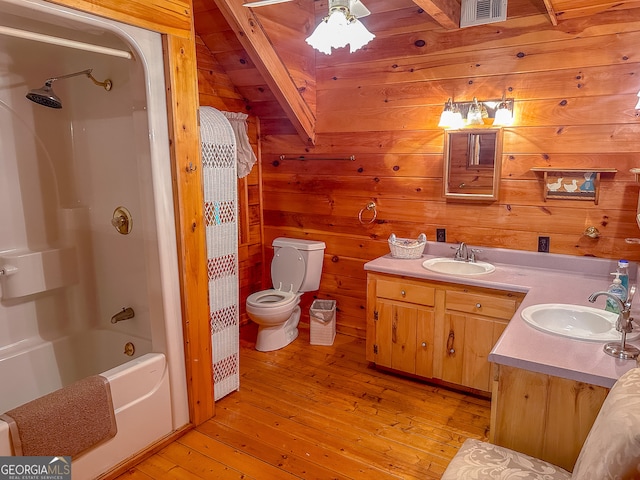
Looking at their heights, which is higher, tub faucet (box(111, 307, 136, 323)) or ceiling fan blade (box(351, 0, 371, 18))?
ceiling fan blade (box(351, 0, 371, 18))

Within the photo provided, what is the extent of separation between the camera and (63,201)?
2.78 meters

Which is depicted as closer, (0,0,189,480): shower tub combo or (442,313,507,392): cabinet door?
(0,0,189,480): shower tub combo

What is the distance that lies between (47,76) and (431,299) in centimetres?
257

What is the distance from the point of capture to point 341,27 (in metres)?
1.79

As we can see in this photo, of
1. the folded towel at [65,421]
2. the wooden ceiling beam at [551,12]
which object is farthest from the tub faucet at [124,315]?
the wooden ceiling beam at [551,12]

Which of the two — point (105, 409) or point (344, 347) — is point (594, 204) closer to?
point (344, 347)

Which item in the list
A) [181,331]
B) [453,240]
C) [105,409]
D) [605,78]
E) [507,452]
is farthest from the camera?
[453,240]

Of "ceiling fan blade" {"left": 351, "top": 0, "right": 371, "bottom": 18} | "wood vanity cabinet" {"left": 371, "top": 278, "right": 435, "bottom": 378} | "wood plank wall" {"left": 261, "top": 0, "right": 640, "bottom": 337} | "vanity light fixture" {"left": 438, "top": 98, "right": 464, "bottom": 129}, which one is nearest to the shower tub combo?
"ceiling fan blade" {"left": 351, "top": 0, "right": 371, "bottom": 18}

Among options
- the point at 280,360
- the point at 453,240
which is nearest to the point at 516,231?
the point at 453,240

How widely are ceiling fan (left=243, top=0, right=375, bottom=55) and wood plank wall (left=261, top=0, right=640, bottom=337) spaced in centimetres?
128

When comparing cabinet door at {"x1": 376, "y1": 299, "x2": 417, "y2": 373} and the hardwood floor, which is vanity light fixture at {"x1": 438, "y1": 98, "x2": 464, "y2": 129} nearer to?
cabinet door at {"x1": 376, "y1": 299, "x2": 417, "y2": 373}

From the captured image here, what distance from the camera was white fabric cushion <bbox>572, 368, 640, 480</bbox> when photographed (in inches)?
40.4

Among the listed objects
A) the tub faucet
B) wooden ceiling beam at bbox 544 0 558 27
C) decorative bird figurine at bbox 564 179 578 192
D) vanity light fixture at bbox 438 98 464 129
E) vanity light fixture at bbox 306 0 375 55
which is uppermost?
wooden ceiling beam at bbox 544 0 558 27

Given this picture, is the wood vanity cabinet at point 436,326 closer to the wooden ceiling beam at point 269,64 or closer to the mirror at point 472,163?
the mirror at point 472,163
